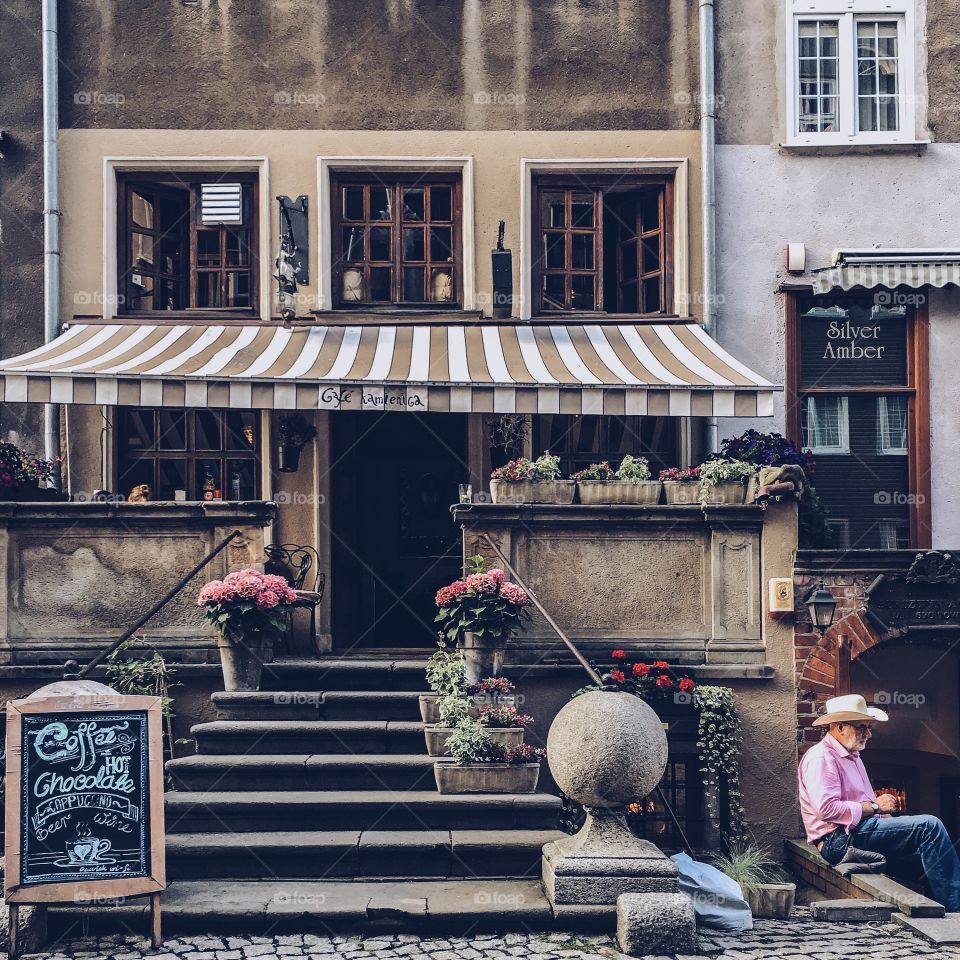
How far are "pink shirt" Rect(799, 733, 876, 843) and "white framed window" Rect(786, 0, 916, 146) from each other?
21.3ft

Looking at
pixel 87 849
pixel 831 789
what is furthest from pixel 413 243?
pixel 87 849

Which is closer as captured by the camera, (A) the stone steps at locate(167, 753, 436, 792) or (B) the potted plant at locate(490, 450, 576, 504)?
(A) the stone steps at locate(167, 753, 436, 792)

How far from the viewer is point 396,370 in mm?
11383

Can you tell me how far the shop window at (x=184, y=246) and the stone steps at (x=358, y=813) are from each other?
5.57 meters

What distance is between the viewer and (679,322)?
1282 cm

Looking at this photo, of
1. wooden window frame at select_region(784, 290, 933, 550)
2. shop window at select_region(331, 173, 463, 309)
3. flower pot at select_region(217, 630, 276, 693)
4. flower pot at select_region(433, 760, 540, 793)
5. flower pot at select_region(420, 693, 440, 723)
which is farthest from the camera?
shop window at select_region(331, 173, 463, 309)

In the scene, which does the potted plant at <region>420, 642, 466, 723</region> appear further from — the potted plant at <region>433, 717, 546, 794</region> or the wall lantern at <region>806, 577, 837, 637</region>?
the wall lantern at <region>806, 577, 837, 637</region>

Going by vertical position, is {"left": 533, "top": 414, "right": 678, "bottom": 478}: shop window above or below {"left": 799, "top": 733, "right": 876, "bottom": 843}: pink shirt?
above

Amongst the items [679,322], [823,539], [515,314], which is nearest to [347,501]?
[515,314]

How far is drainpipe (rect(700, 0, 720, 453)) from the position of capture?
41.8 feet

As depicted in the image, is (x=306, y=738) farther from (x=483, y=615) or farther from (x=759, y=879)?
(x=759, y=879)

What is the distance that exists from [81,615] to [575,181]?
6354mm

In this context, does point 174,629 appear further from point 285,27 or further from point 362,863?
point 285,27

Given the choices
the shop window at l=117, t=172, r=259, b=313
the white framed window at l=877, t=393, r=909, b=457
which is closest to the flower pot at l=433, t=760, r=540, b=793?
the white framed window at l=877, t=393, r=909, b=457
